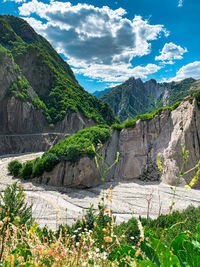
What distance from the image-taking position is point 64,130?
4128 cm

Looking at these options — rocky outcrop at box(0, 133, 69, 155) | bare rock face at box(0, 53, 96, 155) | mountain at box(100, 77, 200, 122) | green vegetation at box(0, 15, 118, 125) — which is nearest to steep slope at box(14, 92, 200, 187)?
rocky outcrop at box(0, 133, 69, 155)

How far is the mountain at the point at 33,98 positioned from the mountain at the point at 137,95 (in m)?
78.8

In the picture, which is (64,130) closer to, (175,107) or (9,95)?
(9,95)

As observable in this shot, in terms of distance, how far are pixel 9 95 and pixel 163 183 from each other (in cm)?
3085

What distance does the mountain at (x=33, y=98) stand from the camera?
32656 mm

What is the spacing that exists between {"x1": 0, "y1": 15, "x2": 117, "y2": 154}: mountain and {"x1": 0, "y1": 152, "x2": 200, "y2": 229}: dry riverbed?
1843cm

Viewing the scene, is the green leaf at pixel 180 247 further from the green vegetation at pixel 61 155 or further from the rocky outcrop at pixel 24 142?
the rocky outcrop at pixel 24 142

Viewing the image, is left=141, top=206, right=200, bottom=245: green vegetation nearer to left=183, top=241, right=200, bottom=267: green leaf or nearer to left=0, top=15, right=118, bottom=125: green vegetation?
left=183, top=241, right=200, bottom=267: green leaf

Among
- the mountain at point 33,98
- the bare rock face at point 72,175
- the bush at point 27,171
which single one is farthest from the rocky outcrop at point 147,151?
the mountain at point 33,98

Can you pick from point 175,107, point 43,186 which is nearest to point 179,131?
point 175,107

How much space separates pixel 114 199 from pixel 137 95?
156936 millimetres

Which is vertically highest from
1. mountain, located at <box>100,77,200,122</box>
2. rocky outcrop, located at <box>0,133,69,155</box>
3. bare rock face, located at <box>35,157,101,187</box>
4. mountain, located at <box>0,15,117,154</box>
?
mountain, located at <box>100,77,200,122</box>

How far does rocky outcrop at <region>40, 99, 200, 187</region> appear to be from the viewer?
15.9 m

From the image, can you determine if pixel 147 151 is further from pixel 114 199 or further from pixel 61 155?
pixel 61 155
